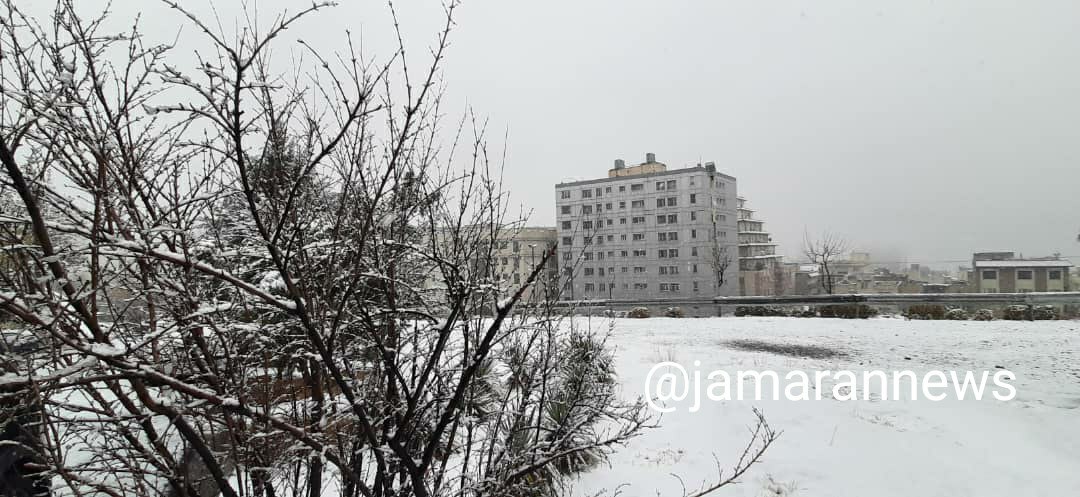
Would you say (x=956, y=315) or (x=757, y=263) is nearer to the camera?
(x=956, y=315)

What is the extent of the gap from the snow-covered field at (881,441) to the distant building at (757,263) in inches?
1651

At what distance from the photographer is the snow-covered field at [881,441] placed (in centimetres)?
446

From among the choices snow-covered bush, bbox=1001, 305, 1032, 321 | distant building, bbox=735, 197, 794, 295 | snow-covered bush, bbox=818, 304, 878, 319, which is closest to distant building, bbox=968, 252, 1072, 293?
distant building, bbox=735, 197, 794, 295

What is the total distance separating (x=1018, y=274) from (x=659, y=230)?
2556 cm

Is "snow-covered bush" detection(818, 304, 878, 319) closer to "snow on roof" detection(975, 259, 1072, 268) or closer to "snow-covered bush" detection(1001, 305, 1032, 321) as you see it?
"snow-covered bush" detection(1001, 305, 1032, 321)

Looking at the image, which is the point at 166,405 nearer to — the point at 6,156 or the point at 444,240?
the point at 6,156

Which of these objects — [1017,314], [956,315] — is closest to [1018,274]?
[1017,314]

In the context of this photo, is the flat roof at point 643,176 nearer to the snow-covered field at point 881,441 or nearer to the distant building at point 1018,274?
the distant building at point 1018,274

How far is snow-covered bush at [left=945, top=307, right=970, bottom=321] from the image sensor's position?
1419cm

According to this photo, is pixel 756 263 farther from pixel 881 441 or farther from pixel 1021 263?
pixel 881 441

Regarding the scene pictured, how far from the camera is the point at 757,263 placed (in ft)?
178

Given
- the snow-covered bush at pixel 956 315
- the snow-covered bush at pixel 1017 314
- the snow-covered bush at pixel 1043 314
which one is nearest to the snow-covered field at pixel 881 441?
the snow-covered bush at pixel 956 315

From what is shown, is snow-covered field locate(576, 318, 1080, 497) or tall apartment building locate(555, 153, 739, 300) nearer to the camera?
snow-covered field locate(576, 318, 1080, 497)

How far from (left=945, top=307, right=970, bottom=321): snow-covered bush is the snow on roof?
89.0ft
